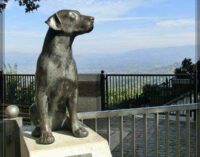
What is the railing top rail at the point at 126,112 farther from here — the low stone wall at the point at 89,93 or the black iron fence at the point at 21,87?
the low stone wall at the point at 89,93

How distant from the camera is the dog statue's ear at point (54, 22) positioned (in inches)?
108

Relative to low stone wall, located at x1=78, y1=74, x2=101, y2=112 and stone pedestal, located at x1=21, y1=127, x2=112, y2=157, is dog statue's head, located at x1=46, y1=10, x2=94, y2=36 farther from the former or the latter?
low stone wall, located at x1=78, y1=74, x2=101, y2=112

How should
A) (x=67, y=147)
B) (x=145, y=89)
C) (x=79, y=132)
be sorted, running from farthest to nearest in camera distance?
(x=145, y=89) < (x=79, y=132) < (x=67, y=147)

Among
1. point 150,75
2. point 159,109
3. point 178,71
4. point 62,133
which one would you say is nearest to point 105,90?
point 150,75

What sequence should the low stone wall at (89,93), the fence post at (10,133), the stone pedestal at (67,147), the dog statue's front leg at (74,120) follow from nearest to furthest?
the stone pedestal at (67,147)
the dog statue's front leg at (74,120)
the fence post at (10,133)
the low stone wall at (89,93)

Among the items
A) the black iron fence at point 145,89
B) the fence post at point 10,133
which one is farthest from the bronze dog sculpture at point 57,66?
the black iron fence at point 145,89

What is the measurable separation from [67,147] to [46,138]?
149 millimetres

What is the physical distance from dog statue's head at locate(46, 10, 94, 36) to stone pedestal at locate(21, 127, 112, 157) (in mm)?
711

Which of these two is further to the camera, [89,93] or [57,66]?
[89,93]

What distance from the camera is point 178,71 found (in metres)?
Answer: 12.0

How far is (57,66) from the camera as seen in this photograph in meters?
2.77

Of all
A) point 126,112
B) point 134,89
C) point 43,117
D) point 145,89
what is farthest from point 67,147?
point 134,89

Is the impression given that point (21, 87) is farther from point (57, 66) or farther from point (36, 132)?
point (57, 66)

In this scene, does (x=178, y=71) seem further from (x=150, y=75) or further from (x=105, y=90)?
(x=105, y=90)
